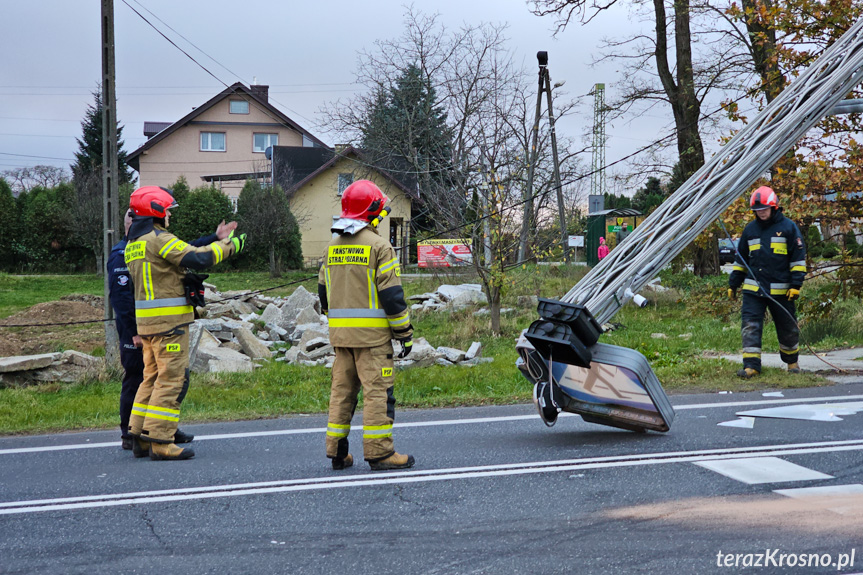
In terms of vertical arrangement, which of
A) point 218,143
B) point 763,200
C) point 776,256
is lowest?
point 776,256

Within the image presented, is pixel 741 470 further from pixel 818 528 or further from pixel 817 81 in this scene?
pixel 817 81

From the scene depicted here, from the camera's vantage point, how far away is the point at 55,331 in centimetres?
1622

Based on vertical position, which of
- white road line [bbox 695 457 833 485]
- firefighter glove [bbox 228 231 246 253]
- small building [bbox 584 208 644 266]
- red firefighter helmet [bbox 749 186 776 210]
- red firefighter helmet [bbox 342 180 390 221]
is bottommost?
white road line [bbox 695 457 833 485]

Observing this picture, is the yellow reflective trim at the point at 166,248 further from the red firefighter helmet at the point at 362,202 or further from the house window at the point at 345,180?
the house window at the point at 345,180

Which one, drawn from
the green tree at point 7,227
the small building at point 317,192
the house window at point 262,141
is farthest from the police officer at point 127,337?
the house window at point 262,141

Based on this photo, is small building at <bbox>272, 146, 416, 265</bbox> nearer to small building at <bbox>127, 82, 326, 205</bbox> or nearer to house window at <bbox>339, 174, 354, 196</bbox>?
house window at <bbox>339, 174, 354, 196</bbox>

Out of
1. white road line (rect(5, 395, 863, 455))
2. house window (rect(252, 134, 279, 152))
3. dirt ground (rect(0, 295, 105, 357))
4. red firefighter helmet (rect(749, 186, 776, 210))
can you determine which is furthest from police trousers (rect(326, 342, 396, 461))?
house window (rect(252, 134, 279, 152))

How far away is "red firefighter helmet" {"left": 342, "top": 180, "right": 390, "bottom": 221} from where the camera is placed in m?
5.23

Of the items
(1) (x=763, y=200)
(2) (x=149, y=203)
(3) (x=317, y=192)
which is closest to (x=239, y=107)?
(3) (x=317, y=192)

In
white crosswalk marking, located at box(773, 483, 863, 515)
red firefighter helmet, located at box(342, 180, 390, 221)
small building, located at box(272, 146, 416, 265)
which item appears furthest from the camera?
small building, located at box(272, 146, 416, 265)

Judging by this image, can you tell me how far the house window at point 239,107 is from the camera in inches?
1946

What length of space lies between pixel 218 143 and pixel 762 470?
1922 inches

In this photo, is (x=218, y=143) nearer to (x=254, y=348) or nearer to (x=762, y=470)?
(x=254, y=348)

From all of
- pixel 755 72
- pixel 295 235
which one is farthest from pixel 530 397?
pixel 295 235
